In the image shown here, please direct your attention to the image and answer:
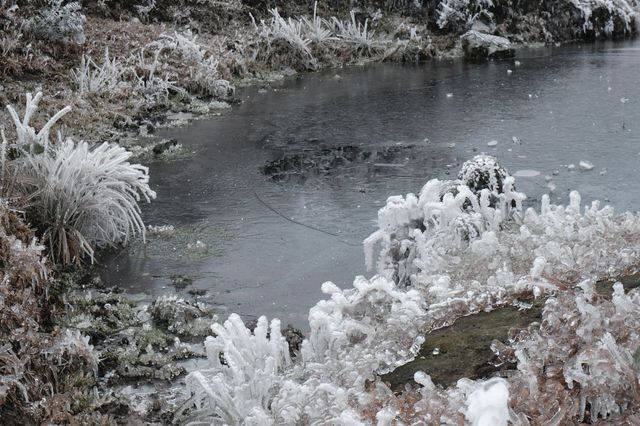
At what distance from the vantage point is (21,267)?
4391 millimetres

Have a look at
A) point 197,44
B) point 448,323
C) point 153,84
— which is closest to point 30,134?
point 448,323

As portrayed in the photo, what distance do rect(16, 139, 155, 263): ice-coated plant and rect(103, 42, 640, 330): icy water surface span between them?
325 mm

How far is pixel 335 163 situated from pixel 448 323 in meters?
5.12

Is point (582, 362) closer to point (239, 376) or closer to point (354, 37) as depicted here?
point (239, 376)

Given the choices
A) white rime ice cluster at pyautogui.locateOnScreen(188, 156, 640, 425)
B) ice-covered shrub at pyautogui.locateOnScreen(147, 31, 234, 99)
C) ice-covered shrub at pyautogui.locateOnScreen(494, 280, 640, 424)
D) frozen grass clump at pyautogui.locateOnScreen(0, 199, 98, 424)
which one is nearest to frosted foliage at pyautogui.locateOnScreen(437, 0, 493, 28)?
ice-covered shrub at pyautogui.locateOnScreen(147, 31, 234, 99)

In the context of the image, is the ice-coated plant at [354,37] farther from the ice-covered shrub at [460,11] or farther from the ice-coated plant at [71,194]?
the ice-coated plant at [71,194]

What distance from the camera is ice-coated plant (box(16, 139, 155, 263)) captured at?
18.1 feet

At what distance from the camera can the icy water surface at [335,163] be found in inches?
218

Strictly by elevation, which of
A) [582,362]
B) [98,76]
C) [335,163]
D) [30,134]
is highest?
[98,76]

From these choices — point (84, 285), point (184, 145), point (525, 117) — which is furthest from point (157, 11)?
point (84, 285)

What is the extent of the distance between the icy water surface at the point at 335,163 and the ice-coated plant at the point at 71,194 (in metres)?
0.32

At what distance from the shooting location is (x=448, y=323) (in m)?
3.30

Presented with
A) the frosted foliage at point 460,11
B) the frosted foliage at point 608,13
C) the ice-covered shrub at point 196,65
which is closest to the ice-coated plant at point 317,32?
the ice-covered shrub at point 196,65

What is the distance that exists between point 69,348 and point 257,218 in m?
2.82
